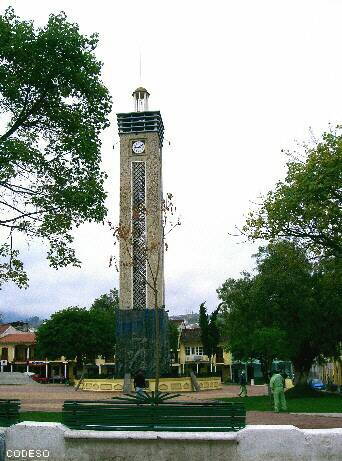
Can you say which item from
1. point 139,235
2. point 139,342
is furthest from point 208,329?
point 139,235

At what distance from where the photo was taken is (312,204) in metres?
17.6

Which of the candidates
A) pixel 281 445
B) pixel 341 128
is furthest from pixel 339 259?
pixel 281 445

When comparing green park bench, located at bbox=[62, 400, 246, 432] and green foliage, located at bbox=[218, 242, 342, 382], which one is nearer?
green park bench, located at bbox=[62, 400, 246, 432]

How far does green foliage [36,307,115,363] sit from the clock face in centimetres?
2217

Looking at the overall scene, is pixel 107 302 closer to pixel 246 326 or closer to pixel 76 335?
pixel 76 335

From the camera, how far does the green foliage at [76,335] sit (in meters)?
53.7

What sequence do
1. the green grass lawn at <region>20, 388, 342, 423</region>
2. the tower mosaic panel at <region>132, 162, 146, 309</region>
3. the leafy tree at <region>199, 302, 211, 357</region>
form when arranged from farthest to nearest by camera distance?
the leafy tree at <region>199, 302, 211, 357</region>, the tower mosaic panel at <region>132, 162, 146, 309</region>, the green grass lawn at <region>20, 388, 342, 423</region>

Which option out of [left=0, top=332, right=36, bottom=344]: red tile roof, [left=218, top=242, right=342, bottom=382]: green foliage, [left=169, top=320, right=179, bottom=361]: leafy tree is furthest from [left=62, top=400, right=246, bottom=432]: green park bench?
[left=0, top=332, right=36, bottom=344]: red tile roof

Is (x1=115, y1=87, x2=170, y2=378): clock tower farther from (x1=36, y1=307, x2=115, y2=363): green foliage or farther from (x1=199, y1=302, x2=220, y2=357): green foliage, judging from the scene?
(x1=36, y1=307, x2=115, y2=363): green foliage

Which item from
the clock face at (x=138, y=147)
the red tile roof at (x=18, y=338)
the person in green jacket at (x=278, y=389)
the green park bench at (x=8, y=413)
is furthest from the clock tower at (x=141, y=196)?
the red tile roof at (x=18, y=338)

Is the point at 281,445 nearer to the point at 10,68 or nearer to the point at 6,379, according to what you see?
the point at 10,68

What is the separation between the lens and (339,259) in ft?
66.7

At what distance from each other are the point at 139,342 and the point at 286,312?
10072 mm

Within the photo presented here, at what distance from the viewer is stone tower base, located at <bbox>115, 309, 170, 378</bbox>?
33.2 metres
